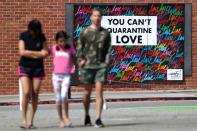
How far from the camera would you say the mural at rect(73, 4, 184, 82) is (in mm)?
22219

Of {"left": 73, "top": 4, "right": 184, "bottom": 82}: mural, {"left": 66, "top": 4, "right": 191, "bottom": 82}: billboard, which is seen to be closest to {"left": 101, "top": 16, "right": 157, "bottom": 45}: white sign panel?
{"left": 66, "top": 4, "right": 191, "bottom": 82}: billboard

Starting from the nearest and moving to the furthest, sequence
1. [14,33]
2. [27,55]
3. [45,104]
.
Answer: [27,55]
[45,104]
[14,33]

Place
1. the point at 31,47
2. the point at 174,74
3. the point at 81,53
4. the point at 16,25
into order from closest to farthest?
the point at 31,47, the point at 81,53, the point at 16,25, the point at 174,74

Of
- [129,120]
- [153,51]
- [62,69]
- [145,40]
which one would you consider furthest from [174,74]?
[62,69]

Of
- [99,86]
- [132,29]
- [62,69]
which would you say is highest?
[132,29]

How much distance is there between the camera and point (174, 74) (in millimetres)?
22484

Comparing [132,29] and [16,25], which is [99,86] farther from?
Result: [132,29]

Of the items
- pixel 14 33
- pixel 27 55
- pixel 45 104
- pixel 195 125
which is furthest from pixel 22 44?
pixel 14 33

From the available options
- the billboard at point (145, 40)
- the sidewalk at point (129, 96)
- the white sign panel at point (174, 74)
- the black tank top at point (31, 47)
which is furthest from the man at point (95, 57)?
the white sign panel at point (174, 74)

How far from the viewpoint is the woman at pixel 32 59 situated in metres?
10.4

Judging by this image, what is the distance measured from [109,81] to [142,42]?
72.5 inches

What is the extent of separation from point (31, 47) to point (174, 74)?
41.4ft

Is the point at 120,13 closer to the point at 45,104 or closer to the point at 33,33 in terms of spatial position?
the point at 45,104

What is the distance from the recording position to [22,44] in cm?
Result: 1051
